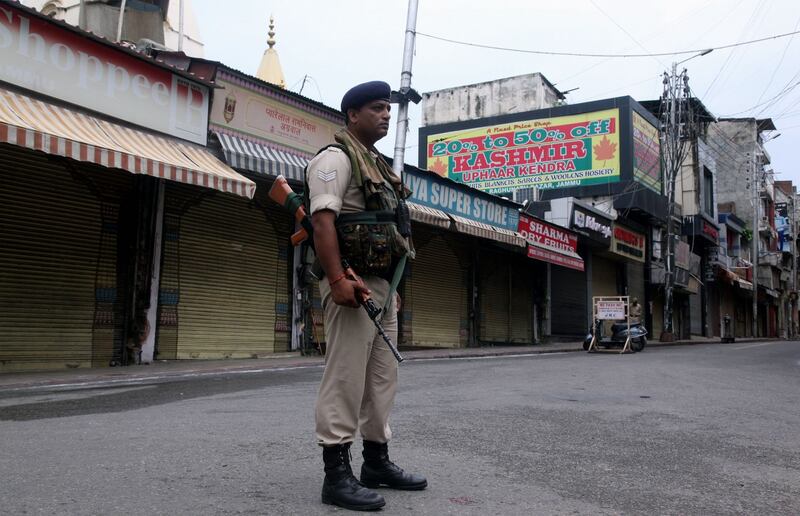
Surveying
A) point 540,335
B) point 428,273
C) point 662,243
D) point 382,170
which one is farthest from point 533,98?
point 382,170

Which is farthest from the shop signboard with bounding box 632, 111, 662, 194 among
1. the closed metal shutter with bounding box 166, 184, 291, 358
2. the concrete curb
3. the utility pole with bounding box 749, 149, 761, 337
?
the concrete curb

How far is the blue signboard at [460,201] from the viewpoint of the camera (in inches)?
678

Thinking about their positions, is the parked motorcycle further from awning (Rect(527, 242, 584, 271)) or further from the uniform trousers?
the uniform trousers

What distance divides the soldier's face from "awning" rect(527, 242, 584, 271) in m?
18.1

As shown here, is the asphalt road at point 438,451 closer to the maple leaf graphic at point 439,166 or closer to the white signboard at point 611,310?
the white signboard at point 611,310

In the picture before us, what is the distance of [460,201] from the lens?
18906 millimetres

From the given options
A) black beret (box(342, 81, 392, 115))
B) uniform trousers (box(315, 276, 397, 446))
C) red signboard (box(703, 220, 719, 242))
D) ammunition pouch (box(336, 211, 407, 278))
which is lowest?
uniform trousers (box(315, 276, 397, 446))

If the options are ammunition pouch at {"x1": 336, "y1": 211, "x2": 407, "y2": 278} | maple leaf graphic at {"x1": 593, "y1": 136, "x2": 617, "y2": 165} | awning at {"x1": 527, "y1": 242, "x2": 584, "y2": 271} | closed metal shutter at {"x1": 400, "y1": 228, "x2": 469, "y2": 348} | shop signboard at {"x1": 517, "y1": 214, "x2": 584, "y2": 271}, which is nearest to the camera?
ammunition pouch at {"x1": 336, "y1": 211, "x2": 407, "y2": 278}

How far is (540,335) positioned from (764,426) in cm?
1890

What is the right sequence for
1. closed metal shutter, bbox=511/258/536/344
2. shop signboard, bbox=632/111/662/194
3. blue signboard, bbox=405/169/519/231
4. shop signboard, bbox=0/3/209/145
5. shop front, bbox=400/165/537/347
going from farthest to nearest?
shop signboard, bbox=632/111/662/194, closed metal shutter, bbox=511/258/536/344, shop front, bbox=400/165/537/347, blue signboard, bbox=405/169/519/231, shop signboard, bbox=0/3/209/145

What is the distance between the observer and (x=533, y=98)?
31.7 metres

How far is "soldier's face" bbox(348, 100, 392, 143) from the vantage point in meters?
3.22

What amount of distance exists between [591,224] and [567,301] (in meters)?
3.01

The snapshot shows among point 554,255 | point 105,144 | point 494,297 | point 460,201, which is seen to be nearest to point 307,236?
point 105,144
